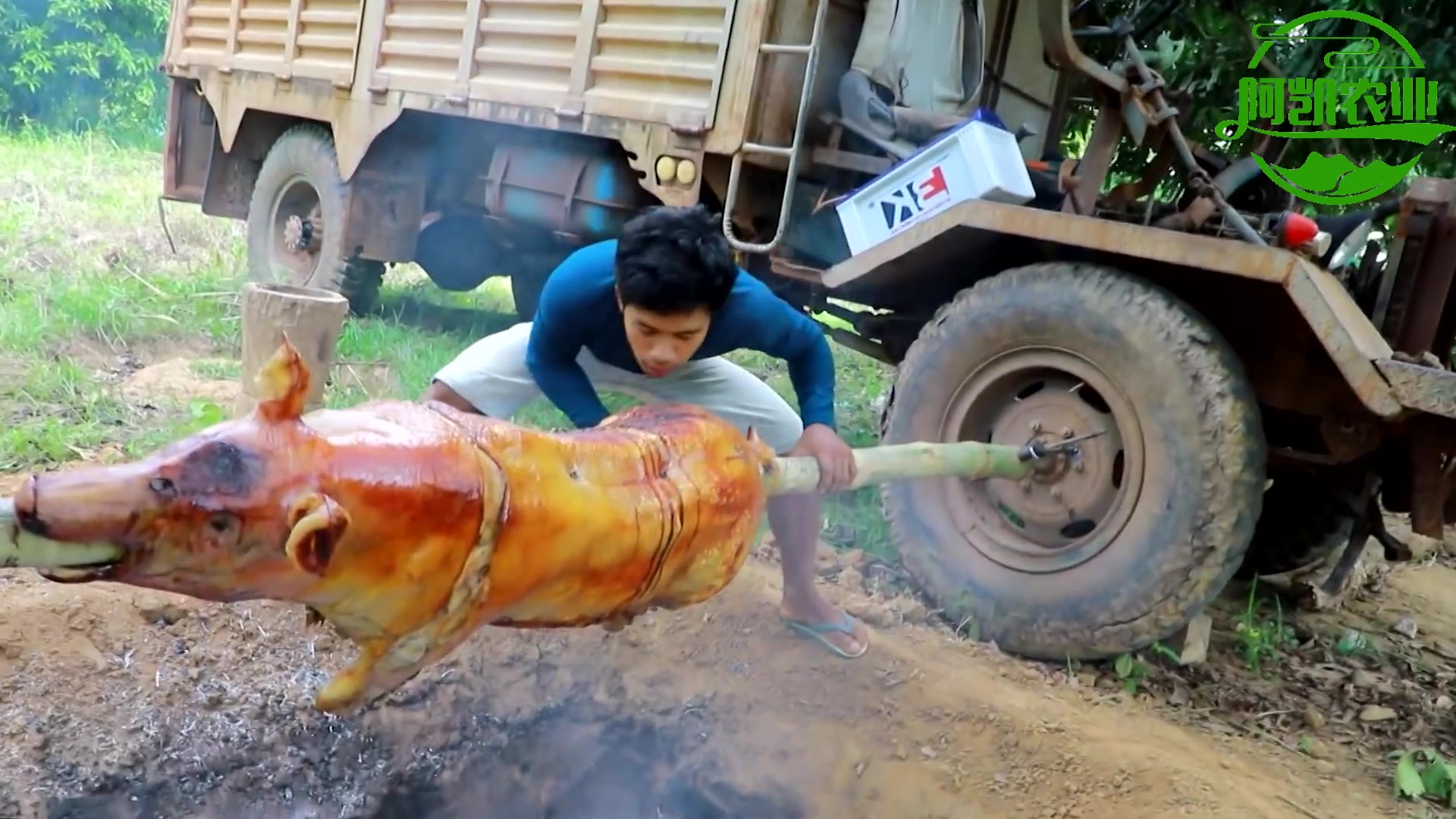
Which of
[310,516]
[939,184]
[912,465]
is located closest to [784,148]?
[939,184]

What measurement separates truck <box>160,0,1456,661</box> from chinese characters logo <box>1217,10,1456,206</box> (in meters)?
0.39

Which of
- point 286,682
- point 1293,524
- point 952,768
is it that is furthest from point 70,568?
point 1293,524

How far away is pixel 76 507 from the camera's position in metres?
1.28

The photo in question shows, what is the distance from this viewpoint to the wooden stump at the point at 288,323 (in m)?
2.95

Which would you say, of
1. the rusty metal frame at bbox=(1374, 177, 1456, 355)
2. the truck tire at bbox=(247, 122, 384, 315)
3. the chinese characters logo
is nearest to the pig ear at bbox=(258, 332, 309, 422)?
the rusty metal frame at bbox=(1374, 177, 1456, 355)

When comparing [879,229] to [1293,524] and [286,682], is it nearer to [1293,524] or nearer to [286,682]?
[1293,524]

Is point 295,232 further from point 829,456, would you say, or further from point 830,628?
point 829,456

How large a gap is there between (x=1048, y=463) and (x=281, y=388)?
2.58 meters

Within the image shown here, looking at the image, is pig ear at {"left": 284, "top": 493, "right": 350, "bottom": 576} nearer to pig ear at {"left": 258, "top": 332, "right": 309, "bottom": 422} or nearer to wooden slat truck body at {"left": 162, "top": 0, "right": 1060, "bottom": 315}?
pig ear at {"left": 258, "top": 332, "right": 309, "bottom": 422}

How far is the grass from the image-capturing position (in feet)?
14.6

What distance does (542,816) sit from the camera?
2867 mm

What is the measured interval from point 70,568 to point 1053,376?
9.61ft

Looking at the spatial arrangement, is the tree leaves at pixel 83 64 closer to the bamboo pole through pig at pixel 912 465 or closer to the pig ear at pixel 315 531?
the bamboo pole through pig at pixel 912 465

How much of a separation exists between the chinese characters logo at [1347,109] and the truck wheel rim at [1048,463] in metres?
1.59
